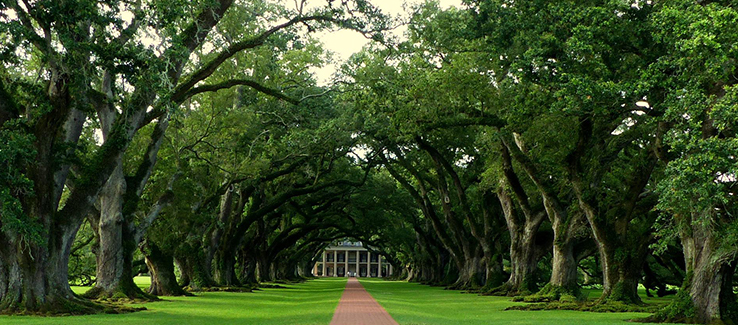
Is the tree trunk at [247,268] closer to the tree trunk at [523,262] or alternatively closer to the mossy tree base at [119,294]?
the tree trunk at [523,262]

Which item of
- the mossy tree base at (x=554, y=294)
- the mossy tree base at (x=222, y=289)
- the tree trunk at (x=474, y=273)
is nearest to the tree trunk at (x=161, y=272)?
the mossy tree base at (x=222, y=289)

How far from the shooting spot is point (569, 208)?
27.5 m

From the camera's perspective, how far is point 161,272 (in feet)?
102

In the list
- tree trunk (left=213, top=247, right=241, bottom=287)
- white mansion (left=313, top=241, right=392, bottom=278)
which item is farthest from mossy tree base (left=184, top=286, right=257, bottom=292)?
white mansion (left=313, top=241, right=392, bottom=278)

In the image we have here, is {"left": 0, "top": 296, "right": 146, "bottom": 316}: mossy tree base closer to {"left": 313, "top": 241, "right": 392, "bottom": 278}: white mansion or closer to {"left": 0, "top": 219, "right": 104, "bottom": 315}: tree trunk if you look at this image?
{"left": 0, "top": 219, "right": 104, "bottom": 315}: tree trunk

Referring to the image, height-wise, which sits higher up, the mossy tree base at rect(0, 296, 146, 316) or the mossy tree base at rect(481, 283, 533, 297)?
the mossy tree base at rect(481, 283, 533, 297)

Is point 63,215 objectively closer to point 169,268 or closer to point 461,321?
point 461,321

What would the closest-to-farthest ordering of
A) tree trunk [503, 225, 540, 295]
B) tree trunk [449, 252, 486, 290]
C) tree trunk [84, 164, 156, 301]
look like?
tree trunk [84, 164, 156, 301], tree trunk [503, 225, 540, 295], tree trunk [449, 252, 486, 290]

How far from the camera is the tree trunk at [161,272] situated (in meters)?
31.0

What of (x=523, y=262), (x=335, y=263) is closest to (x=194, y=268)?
(x=523, y=262)

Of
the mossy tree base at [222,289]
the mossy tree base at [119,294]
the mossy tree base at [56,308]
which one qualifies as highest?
the mossy tree base at [222,289]

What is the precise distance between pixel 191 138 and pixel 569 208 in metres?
15.3

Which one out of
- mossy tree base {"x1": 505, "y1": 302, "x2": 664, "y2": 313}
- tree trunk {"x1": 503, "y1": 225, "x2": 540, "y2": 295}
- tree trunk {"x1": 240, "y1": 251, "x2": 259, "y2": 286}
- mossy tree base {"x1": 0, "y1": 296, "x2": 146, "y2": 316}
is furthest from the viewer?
tree trunk {"x1": 240, "y1": 251, "x2": 259, "y2": 286}

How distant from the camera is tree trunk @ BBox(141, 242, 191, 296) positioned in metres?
31.0
